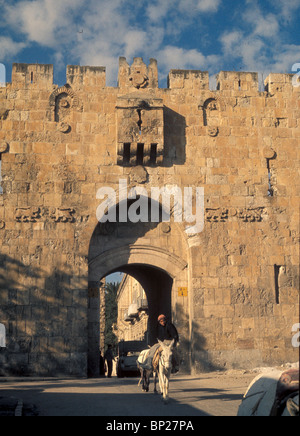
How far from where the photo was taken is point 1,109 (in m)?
16.0

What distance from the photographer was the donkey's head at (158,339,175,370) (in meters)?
9.09

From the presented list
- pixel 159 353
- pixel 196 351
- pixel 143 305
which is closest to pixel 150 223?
pixel 196 351

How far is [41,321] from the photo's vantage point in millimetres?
14891

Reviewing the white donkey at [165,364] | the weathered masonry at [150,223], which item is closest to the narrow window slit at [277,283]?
the weathered masonry at [150,223]

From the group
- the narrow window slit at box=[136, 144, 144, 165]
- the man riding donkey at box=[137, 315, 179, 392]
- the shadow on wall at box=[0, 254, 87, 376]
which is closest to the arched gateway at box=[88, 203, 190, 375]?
the shadow on wall at box=[0, 254, 87, 376]

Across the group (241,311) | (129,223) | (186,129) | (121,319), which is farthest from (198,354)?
(121,319)

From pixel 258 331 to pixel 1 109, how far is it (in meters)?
10.0

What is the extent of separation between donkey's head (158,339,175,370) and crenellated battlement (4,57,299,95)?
9587mm

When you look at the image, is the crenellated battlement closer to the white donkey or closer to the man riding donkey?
the man riding donkey

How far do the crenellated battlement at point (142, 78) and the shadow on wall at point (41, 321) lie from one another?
5.60m

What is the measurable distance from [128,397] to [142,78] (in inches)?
403

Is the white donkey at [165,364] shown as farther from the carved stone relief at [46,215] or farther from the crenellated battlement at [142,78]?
the crenellated battlement at [142,78]

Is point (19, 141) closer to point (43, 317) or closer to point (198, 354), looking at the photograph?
point (43, 317)

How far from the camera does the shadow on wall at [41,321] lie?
1461 cm
